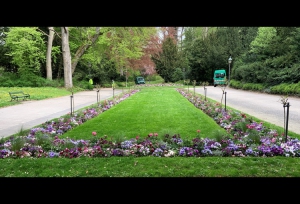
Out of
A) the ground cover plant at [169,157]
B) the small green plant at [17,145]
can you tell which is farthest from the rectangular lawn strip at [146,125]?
the small green plant at [17,145]

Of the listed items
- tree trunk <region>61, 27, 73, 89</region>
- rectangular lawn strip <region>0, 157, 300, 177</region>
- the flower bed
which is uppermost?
tree trunk <region>61, 27, 73, 89</region>

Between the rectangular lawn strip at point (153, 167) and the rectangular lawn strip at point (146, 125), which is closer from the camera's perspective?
the rectangular lawn strip at point (153, 167)

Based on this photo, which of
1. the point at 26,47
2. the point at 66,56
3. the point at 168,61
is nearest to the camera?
the point at 66,56

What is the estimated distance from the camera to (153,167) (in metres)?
4.34

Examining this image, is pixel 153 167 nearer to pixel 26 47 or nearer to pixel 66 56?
pixel 66 56

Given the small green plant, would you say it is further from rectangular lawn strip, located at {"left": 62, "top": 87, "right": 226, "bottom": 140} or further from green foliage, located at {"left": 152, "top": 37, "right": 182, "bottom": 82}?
green foliage, located at {"left": 152, "top": 37, "right": 182, "bottom": 82}

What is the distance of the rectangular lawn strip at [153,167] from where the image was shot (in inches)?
158

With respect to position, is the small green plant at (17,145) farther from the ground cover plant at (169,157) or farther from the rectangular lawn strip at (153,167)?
the rectangular lawn strip at (153,167)

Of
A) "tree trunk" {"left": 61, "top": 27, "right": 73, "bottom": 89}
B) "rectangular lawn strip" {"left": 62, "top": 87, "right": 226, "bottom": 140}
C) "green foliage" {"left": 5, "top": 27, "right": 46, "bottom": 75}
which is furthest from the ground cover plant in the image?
"green foliage" {"left": 5, "top": 27, "right": 46, "bottom": 75}

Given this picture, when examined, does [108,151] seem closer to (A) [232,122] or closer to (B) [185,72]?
(A) [232,122]

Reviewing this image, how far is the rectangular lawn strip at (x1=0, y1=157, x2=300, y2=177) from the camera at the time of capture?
13.2ft

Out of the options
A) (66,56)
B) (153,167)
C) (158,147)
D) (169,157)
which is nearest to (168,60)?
(66,56)

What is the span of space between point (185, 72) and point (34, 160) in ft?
107
